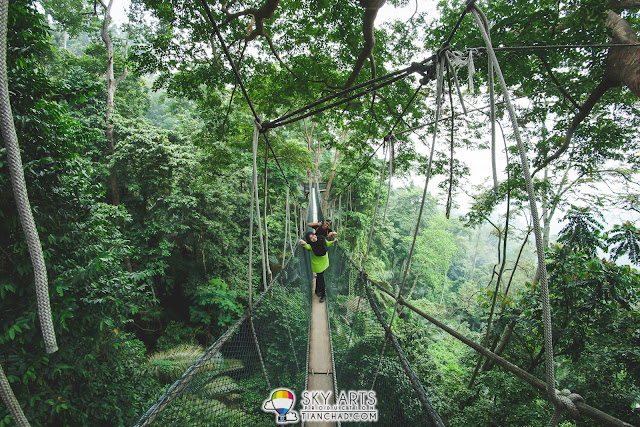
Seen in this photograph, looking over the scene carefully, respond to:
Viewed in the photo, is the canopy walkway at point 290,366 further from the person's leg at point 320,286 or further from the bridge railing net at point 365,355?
the person's leg at point 320,286

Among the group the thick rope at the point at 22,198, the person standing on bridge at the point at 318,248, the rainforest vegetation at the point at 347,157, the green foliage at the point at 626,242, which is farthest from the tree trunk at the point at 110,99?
the green foliage at the point at 626,242

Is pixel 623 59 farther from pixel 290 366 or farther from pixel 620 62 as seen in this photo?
pixel 290 366

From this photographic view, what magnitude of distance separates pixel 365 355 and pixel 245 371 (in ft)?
3.64

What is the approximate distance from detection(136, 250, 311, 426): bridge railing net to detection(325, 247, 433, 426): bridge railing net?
378 millimetres

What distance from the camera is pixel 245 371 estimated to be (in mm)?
1530

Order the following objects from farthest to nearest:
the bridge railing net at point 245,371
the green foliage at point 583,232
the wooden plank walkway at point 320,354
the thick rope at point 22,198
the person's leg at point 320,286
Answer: the person's leg at point 320,286 < the wooden plank walkway at point 320,354 < the green foliage at point 583,232 < the bridge railing net at point 245,371 < the thick rope at point 22,198

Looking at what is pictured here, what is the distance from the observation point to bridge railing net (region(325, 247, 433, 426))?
4.52 ft

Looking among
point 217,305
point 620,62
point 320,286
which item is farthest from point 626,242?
point 217,305

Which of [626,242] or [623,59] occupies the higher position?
[623,59]

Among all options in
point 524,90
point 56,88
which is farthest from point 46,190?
point 524,90

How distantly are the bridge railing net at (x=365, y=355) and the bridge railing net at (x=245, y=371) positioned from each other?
378 mm

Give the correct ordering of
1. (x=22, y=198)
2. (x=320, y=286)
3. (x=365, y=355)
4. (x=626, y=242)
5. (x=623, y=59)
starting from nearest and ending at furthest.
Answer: (x=22, y=198)
(x=623, y=59)
(x=626, y=242)
(x=365, y=355)
(x=320, y=286)

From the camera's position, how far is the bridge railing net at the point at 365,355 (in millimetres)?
1378

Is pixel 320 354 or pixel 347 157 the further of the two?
pixel 347 157
